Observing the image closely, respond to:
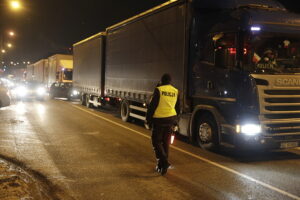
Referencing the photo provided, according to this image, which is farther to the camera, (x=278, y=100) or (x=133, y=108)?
(x=133, y=108)

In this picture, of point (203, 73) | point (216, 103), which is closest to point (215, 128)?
point (216, 103)

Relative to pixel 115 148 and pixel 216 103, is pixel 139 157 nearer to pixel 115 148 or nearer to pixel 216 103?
pixel 115 148

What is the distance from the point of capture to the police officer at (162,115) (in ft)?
22.2

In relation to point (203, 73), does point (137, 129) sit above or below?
below

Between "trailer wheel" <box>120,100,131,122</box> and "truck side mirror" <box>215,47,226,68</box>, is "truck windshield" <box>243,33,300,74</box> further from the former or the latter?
"trailer wheel" <box>120,100,131,122</box>

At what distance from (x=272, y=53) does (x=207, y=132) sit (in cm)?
239

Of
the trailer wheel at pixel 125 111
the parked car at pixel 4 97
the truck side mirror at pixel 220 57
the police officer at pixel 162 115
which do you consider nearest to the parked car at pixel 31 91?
the parked car at pixel 4 97

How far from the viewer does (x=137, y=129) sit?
12.9 meters

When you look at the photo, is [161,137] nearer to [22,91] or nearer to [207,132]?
[207,132]

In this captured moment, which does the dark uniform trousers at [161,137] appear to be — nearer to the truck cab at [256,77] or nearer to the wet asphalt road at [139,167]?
the wet asphalt road at [139,167]

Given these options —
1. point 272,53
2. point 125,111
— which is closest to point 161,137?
point 272,53

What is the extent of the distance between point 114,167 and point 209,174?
1.87 metres

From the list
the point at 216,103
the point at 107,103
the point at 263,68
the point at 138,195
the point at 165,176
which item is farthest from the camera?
the point at 107,103

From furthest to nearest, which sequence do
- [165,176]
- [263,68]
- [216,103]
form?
[216,103]
[263,68]
[165,176]
